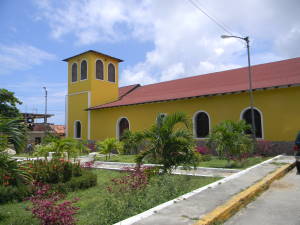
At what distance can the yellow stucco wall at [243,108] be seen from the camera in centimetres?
1389

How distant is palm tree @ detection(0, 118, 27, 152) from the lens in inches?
173

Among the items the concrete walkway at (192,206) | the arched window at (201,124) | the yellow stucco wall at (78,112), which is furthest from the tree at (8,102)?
the concrete walkway at (192,206)

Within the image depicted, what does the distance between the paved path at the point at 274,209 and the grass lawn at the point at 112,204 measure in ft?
4.83

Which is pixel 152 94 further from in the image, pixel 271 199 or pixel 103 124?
pixel 271 199

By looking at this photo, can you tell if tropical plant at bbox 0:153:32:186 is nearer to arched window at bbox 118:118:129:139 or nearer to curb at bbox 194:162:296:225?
curb at bbox 194:162:296:225

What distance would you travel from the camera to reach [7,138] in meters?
4.42

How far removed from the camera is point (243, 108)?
15594 millimetres

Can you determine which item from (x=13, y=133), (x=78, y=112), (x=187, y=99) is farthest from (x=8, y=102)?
(x=13, y=133)

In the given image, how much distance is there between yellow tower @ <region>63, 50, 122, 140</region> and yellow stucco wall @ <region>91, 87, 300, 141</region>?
381 centimetres

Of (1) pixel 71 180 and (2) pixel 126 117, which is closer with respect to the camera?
(1) pixel 71 180

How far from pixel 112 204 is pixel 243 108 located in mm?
12980

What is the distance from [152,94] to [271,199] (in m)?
16.7

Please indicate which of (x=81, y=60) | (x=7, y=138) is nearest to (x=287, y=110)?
(x=7, y=138)

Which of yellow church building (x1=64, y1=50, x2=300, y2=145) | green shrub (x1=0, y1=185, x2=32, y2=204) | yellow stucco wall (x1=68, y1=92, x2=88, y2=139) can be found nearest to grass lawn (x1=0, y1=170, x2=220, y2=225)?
green shrub (x1=0, y1=185, x2=32, y2=204)
